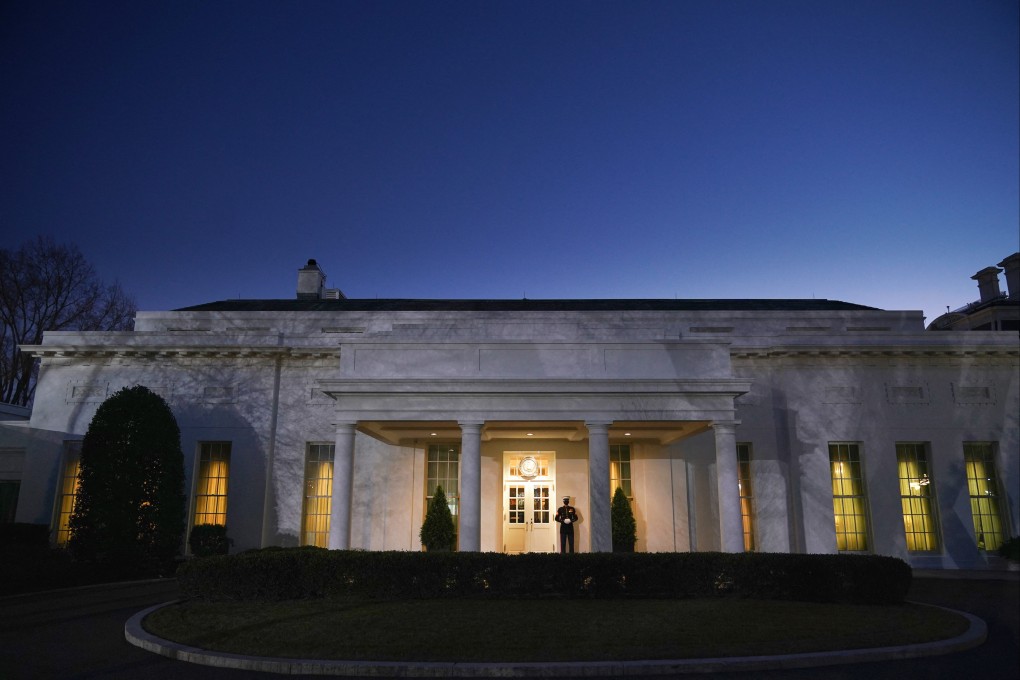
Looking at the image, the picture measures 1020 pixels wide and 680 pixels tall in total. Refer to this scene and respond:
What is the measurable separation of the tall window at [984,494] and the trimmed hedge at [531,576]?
1190 centimetres

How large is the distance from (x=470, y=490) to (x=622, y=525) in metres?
5.75

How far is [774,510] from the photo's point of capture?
72.8 feet

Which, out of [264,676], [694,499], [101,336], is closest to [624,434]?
[694,499]

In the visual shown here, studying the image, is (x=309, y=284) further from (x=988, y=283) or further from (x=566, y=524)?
(x=988, y=283)

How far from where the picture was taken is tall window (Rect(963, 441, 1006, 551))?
2217cm

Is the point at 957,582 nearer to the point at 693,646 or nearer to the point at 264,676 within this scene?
the point at 693,646

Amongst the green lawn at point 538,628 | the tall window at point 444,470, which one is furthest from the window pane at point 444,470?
the green lawn at point 538,628

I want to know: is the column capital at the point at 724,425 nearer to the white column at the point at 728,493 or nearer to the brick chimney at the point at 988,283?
the white column at the point at 728,493

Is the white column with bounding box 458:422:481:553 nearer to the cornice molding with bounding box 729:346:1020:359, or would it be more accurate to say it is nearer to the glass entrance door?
the glass entrance door

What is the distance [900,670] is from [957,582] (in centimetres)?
1137

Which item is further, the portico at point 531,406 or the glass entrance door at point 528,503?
the glass entrance door at point 528,503

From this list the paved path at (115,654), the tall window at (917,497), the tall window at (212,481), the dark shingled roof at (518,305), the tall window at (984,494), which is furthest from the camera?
the dark shingled roof at (518,305)

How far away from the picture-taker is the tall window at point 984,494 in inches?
873

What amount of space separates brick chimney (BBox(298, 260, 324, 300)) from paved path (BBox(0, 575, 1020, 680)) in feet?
55.9
